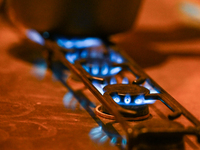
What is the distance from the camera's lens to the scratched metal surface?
1.44ft

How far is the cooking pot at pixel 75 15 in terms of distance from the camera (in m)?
0.67

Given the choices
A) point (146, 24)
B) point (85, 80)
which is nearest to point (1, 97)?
point (85, 80)

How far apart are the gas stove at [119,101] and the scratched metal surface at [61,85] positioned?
2 centimetres

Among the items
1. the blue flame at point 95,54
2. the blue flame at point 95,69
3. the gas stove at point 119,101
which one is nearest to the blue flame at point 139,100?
the gas stove at point 119,101

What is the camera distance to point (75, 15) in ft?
2.23

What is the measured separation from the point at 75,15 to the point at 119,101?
27 cm

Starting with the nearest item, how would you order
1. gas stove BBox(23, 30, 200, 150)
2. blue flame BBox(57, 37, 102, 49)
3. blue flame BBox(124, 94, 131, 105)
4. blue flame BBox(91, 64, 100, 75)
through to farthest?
gas stove BBox(23, 30, 200, 150), blue flame BBox(124, 94, 131, 105), blue flame BBox(91, 64, 100, 75), blue flame BBox(57, 37, 102, 49)

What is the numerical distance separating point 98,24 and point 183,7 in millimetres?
674

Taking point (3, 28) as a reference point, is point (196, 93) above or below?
below

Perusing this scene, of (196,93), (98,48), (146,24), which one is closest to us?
(196,93)

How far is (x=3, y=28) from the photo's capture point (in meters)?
1.07

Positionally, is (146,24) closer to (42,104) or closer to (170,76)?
(170,76)

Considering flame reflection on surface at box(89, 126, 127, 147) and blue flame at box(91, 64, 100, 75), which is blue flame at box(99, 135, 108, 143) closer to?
flame reflection on surface at box(89, 126, 127, 147)

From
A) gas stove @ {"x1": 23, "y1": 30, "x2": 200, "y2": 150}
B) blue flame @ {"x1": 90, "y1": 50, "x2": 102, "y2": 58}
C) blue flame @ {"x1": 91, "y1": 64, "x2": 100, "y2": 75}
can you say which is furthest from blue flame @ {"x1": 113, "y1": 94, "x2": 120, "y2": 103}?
blue flame @ {"x1": 90, "y1": 50, "x2": 102, "y2": 58}
